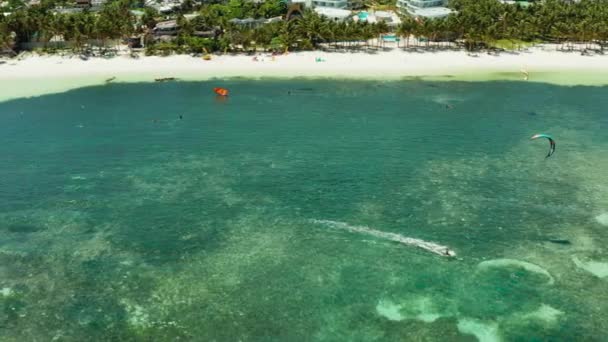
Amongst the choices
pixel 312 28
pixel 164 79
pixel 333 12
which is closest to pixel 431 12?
pixel 333 12

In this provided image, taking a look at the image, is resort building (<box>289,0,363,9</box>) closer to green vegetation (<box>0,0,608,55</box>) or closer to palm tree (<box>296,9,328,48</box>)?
green vegetation (<box>0,0,608,55</box>)

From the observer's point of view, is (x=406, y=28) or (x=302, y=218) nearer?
(x=302, y=218)

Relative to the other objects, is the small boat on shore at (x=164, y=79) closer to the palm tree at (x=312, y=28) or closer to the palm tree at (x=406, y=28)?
the palm tree at (x=312, y=28)

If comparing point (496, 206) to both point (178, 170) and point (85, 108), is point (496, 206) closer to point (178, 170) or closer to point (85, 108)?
point (178, 170)

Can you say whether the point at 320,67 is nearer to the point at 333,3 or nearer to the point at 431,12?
the point at 431,12

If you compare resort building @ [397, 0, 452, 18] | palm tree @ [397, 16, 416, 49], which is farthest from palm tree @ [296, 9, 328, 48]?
resort building @ [397, 0, 452, 18]
